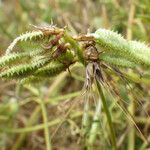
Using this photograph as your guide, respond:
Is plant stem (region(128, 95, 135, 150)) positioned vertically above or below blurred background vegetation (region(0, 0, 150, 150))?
below

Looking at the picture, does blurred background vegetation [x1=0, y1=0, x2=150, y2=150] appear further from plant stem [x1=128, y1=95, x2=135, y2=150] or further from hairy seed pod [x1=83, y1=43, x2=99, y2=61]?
hairy seed pod [x1=83, y1=43, x2=99, y2=61]

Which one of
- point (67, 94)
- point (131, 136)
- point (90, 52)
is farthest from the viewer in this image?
point (67, 94)

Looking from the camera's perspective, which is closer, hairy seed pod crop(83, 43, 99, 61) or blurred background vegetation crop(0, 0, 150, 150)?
hairy seed pod crop(83, 43, 99, 61)

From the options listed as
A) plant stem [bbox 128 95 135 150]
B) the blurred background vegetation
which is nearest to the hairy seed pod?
the blurred background vegetation

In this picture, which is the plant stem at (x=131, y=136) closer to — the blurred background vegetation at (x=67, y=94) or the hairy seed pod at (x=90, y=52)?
the blurred background vegetation at (x=67, y=94)

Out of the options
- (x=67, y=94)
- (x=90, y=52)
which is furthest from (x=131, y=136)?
(x=90, y=52)

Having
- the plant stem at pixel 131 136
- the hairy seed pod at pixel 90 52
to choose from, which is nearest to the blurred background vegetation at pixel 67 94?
the plant stem at pixel 131 136

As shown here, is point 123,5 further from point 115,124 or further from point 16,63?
point 16,63

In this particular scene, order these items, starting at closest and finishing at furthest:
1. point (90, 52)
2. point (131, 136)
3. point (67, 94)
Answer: point (90, 52) → point (131, 136) → point (67, 94)

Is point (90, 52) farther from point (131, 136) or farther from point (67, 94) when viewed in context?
point (67, 94)
